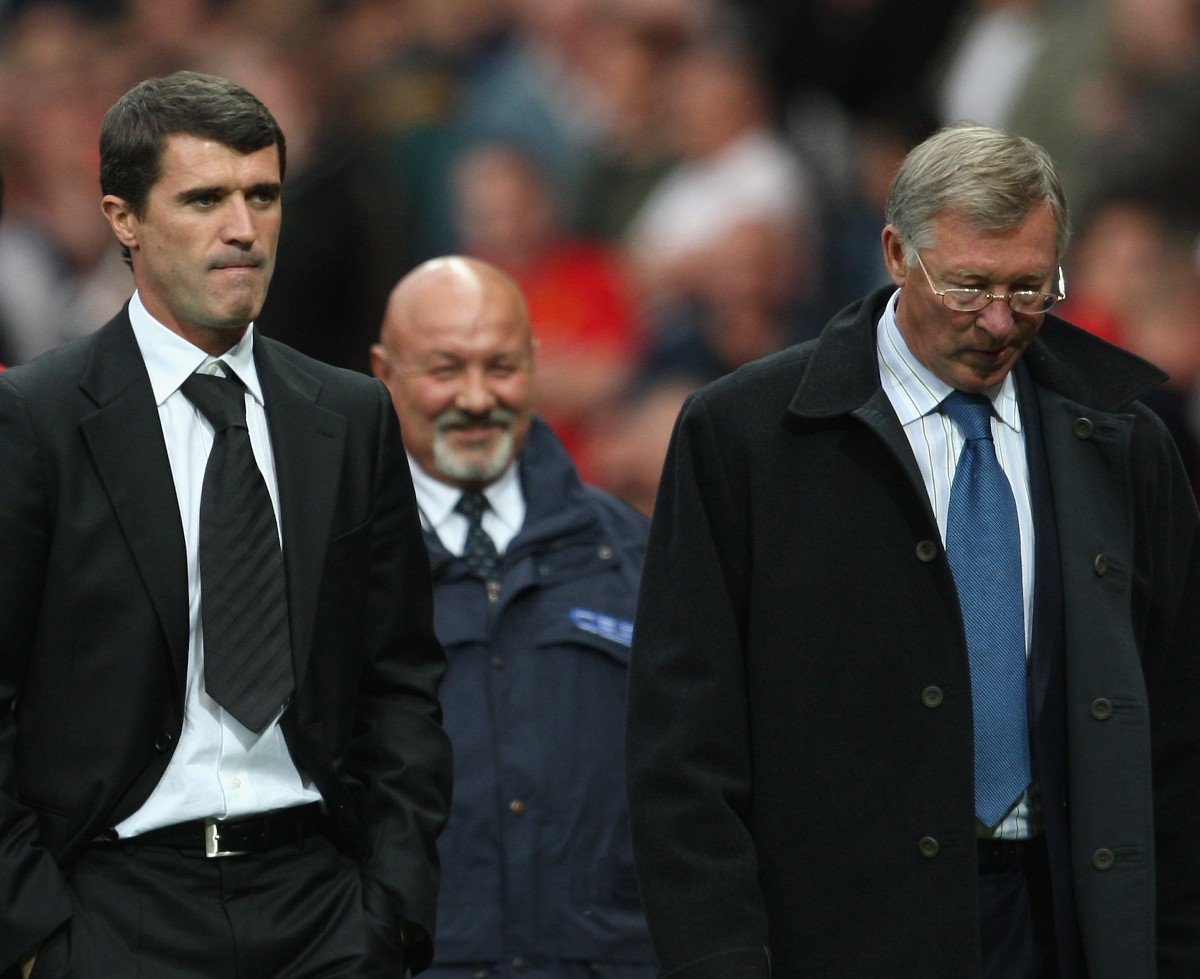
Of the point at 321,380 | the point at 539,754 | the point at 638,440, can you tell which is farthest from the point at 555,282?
the point at 321,380

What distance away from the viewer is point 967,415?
3096 mm

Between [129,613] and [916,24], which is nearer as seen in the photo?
[129,613]

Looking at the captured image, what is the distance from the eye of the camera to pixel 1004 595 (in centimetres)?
301

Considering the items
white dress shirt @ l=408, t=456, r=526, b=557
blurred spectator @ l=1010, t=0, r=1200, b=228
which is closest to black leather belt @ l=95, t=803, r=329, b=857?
A: white dress shirt @ l=408, t=456, r=526, b=557

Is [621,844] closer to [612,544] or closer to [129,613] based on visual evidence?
[612,544]

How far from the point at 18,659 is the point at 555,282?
4631mm

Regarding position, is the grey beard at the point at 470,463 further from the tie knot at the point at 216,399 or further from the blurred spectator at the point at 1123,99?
the blurred spectator at the point at 1123,99

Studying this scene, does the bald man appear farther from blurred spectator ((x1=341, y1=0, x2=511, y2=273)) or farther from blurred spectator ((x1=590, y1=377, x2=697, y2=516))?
blurred spectator ((x1=341, y1=0, x2=511, y2=273))

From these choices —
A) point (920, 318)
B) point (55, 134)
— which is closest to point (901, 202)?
point (920, 318)

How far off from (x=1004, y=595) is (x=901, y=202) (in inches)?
23.9

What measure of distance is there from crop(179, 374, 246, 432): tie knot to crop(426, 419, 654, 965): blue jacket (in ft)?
3.51

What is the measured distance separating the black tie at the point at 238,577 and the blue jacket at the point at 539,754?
99cm

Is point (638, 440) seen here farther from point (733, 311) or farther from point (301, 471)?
point (301, 471)

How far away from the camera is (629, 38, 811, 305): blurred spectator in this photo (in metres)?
6.80
